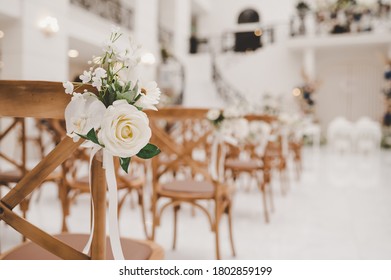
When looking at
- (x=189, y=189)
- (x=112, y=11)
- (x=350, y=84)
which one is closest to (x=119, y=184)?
(x=189, y=189)

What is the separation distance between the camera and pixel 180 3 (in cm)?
1382

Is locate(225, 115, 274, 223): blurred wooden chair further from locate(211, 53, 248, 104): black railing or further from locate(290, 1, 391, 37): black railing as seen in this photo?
locate(290, 1, 391, 37): black railing

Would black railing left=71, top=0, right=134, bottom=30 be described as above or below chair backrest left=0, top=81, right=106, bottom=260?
above

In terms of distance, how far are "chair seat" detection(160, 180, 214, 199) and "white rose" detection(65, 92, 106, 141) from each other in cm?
140

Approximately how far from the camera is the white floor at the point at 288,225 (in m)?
2.59

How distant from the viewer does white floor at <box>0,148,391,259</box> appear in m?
2.59

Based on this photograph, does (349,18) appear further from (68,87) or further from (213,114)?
(68,87)

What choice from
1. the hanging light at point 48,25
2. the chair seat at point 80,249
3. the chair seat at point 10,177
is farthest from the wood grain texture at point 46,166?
the hanging light at point 48,25

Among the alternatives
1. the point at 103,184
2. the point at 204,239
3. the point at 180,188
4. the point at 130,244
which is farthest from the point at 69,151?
the point at 204,239

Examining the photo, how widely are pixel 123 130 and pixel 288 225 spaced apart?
2.69 m

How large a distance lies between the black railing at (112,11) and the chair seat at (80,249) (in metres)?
9.17

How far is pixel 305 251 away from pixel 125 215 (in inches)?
65.0

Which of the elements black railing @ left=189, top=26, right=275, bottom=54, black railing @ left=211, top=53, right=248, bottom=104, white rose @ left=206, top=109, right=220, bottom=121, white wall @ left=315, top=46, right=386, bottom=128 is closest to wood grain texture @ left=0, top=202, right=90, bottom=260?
white rose @ left=206, top=109, right=220, bottom=121

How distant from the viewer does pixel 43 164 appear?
89 cm
